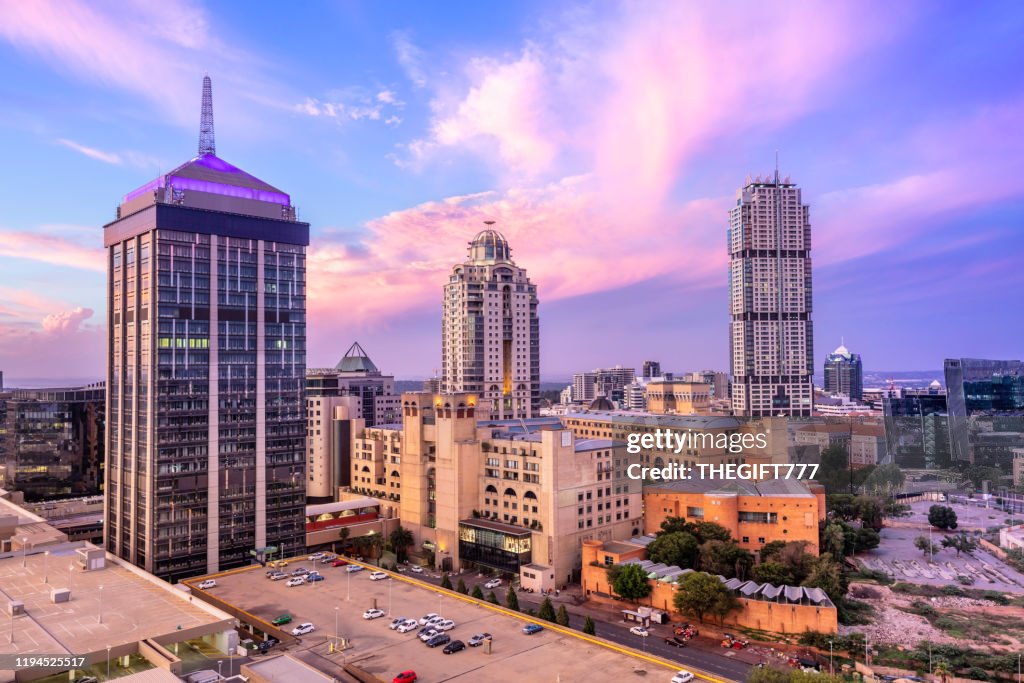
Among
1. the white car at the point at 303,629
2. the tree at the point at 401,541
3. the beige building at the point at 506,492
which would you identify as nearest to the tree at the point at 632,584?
the beige building at the point at 506,492

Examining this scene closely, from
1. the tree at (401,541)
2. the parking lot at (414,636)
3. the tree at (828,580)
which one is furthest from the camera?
the tree at (401,541)

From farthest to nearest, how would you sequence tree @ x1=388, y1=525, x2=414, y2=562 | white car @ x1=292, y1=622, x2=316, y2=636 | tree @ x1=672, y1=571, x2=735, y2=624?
tree @ x1=388, y1=525, x2=414, y2=562
tree @ x1=672, y1=571, x2=735, y2=624
white car @ x1=292, y1=622, x2=316, y2=636

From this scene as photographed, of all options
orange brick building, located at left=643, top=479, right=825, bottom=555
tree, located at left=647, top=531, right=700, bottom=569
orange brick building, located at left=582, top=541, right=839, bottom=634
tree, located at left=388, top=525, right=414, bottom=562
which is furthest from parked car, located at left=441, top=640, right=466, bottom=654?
orange brick building, located at left=643, top=479, right=825, bottom=555

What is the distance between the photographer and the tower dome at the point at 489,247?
179375mm

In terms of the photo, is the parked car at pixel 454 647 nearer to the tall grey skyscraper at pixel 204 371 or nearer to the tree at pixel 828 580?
the tree at pixel 828 580

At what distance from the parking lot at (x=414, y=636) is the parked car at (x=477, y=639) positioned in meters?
0.76

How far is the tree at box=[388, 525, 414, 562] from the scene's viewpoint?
349ft

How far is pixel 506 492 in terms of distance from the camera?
323ft

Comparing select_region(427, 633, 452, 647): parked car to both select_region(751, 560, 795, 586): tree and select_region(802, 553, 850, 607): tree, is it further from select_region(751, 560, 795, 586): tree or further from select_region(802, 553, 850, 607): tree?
select_region(802, 553, 850, 607): tree

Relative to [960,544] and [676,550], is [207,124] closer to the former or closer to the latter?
[676,550]

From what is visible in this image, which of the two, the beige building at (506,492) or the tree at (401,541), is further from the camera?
the tree at (401,541)

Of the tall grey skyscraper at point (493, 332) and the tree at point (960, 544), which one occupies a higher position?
the tall grey skyscraper at point (493, 332)

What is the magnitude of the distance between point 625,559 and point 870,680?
104 ft

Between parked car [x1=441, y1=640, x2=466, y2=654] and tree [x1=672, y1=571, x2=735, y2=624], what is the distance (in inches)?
1050
